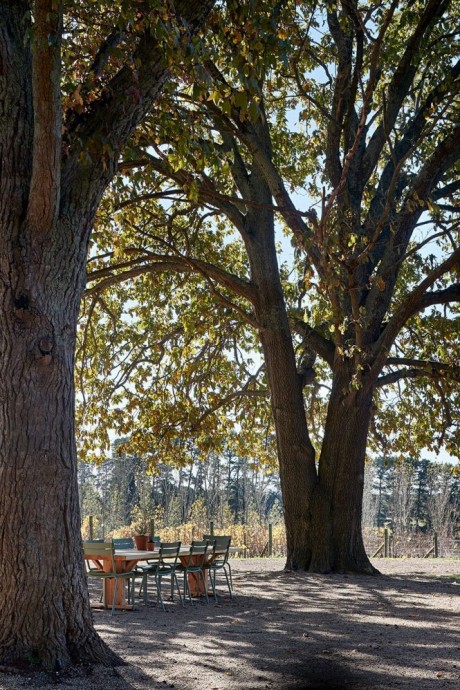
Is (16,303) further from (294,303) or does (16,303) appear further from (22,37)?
(294,303)

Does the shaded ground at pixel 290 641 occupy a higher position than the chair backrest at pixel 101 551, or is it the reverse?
the chair backrest at pixel 101 551

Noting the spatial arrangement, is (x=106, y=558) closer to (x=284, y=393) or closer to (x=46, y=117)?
(x=284, y=393)

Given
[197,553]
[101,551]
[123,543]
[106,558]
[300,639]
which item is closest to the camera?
[300,639]

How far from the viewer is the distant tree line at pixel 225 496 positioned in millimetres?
42750

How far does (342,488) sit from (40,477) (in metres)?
9.04

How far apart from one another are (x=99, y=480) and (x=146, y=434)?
54277 millimetres

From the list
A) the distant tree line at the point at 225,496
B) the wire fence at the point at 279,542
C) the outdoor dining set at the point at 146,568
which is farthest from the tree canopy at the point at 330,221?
the distant tree line at the point at 225,496

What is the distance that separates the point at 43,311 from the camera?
664cm

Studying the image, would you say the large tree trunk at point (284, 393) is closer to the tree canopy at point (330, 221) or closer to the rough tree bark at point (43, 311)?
the tree canopy at point (330, 221)

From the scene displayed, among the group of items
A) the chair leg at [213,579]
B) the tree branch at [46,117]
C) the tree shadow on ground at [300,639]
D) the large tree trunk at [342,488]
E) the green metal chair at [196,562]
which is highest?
the tree branch at [46,117]

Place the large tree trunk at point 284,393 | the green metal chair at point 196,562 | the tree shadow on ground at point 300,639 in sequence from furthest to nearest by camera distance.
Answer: the large tree trunk at point 284,393, the green metal chair at point 196,562, the tree shadow on ground at point 300,639

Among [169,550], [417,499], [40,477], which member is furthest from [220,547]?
[417,499]

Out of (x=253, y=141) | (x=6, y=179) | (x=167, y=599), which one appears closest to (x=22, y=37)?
(x=6, y=179)

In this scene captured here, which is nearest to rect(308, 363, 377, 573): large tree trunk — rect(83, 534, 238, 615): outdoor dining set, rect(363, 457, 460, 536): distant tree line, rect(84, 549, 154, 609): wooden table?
rect(83, 534, 238, 615): outdoor dining set
